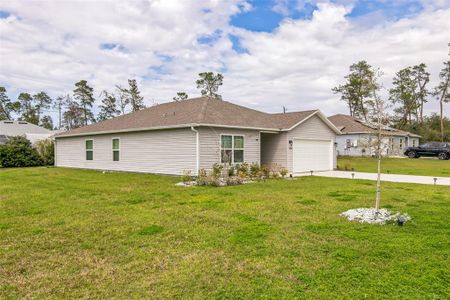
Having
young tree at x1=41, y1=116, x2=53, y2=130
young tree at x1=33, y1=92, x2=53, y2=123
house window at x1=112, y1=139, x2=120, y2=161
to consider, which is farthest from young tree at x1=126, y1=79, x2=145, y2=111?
house window at x1=112, y1=139, x2=120, y2=161

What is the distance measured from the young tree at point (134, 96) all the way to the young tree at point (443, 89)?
4031cm

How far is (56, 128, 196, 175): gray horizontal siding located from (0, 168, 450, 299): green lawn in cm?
662

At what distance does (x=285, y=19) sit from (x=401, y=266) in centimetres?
1506

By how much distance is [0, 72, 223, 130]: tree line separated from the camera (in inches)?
1816

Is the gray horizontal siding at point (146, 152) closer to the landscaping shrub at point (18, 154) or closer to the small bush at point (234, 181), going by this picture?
the small bush at point (234, 181)

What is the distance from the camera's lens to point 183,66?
2488 cm

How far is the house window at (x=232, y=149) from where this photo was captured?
1545cm

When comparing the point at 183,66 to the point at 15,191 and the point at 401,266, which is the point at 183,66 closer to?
the point at 15,191

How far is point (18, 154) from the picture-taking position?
25062mm

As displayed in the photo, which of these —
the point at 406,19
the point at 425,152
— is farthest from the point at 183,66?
the point at 425,152

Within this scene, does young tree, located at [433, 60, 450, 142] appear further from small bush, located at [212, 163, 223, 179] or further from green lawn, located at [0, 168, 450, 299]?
green lawn, located at [0, 168, 450, 299]

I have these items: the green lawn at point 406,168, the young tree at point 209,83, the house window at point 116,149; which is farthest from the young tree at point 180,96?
the house window at point 116,149

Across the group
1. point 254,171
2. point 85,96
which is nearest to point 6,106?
point 85,96

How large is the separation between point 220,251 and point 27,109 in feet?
205
